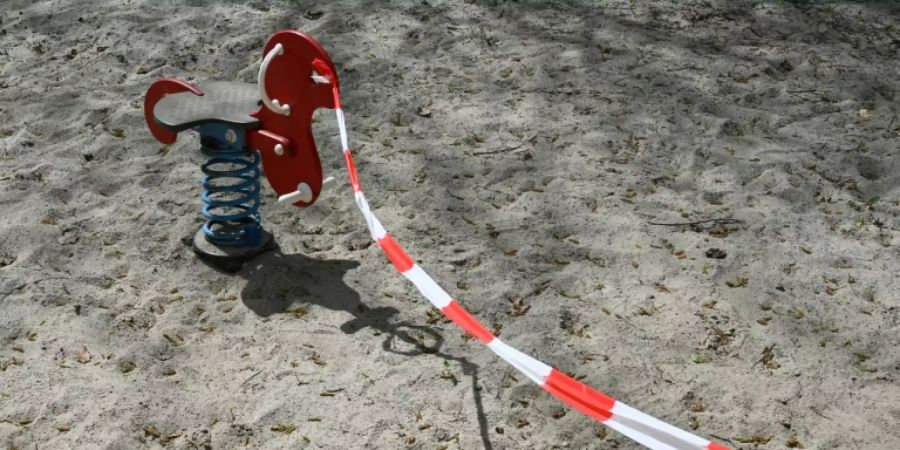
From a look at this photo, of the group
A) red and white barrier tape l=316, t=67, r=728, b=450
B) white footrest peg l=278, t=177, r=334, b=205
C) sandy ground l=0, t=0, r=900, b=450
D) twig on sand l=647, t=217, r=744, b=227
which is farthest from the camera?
twig on sand l=647, t=217, r=744, b=227

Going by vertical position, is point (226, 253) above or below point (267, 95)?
below

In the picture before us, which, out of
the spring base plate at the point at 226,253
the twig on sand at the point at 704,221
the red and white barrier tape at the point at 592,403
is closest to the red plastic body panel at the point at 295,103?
the spring base plate at the point at 226,253

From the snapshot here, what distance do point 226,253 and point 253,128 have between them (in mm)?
576

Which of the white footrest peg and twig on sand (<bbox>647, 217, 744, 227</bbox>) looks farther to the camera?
twig on sand (<bbox>647, 217, 744, 227</bbox>)

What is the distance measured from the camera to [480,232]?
4277 millimetres

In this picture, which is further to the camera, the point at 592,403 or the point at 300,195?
the point at 300,195

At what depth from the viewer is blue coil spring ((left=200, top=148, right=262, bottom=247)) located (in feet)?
12.9

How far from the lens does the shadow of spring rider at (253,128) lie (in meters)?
3.65

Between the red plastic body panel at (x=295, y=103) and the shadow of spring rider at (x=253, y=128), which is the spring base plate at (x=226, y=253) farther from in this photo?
the red plastic body panel at (x=295, y=103)

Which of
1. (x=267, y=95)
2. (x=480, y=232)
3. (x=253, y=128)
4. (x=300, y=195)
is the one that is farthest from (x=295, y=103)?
(x=480, y=232)

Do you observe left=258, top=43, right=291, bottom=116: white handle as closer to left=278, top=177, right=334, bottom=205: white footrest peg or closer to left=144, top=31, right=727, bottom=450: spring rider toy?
left=144, top=31, right=727, bottom=450: spring rider toy

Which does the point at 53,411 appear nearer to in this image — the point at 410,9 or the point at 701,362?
the point at 701,362

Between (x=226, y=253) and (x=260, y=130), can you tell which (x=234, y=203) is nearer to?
(x=226, y=253)

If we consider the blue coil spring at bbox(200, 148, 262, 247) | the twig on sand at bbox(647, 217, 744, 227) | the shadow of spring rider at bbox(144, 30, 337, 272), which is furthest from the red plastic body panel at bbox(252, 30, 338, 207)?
the twig on sand at bbox(647, 217, 744, 227)
